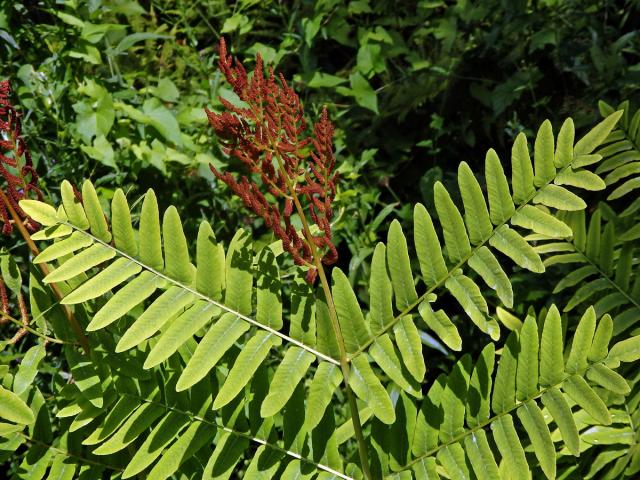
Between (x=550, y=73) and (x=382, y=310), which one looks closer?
(x=382, y=310)

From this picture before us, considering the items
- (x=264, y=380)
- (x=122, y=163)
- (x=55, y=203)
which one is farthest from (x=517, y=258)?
(x=122, y=163)

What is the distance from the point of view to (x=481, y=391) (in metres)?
1.25

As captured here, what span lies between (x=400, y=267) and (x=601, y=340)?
1.05 feet

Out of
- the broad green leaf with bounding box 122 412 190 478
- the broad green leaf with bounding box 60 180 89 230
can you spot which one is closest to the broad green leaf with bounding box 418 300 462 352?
the broad green leaf with bounding box 122 412 190 478

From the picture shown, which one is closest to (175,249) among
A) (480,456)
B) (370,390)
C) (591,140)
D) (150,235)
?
(150,235)

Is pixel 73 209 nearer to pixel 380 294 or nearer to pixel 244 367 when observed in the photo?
pixel 244 367

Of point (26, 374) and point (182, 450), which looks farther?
point (26, 374)

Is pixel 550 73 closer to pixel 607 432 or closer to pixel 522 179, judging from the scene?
pixel 607 432

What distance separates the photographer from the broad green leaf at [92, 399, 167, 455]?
4.09 ft

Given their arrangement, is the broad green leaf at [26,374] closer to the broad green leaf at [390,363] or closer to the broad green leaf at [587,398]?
the broad green leaf at [390,363]

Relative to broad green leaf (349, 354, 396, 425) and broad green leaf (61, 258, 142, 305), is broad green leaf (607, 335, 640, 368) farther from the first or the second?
broad green leaf (61, 258, 142, 305)

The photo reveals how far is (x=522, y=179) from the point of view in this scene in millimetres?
1215

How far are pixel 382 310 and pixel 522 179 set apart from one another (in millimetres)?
301

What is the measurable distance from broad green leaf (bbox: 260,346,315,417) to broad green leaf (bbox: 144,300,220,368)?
0.45ft
